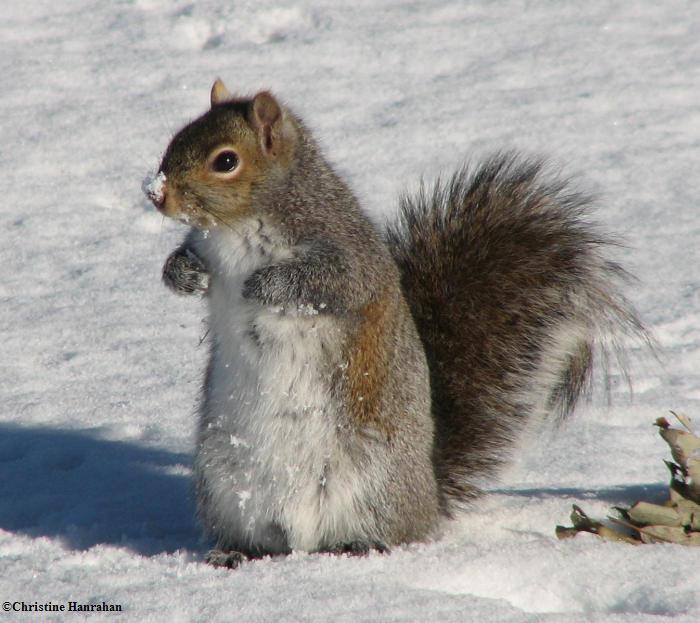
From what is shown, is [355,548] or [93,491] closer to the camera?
[355,548]

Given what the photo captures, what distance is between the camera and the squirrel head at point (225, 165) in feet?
7.45

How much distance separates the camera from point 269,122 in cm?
240

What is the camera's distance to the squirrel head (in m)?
2.27

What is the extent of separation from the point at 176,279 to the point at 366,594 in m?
0.92

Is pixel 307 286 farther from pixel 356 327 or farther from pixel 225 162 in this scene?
pixel 225 162

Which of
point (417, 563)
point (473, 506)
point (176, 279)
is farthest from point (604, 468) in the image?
point (176, 279)

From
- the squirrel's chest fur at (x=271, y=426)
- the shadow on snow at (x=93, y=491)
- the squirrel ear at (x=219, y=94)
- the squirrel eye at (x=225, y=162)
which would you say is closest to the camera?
the squirrel's chest fur at (x=271, y=426)

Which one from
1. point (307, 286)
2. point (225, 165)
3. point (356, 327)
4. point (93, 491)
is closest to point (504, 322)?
point (356, 327)

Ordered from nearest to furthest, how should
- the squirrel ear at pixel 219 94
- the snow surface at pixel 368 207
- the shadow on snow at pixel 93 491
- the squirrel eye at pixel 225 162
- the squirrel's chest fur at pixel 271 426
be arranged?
1. the snow surface at pixel 368 207
2. the squirrel's chest fur at pixel 271 426
3. the squirrel eye at pixel 225 162
4. the shadow on snow at pixel 93 491
5. the squirrel ear at pixel 219 94

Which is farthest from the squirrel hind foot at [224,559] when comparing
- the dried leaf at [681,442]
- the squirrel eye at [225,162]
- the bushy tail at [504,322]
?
the dried leaf at [681,442]

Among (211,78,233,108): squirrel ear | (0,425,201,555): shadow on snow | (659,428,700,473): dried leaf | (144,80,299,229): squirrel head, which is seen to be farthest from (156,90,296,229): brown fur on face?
(659,428,700,473): dried leaf

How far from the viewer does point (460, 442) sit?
8.26 feet

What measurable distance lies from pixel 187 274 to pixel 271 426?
1.48ft

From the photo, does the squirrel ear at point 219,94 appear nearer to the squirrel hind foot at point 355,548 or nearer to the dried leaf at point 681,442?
the squirrel hind foot at point 355,548
